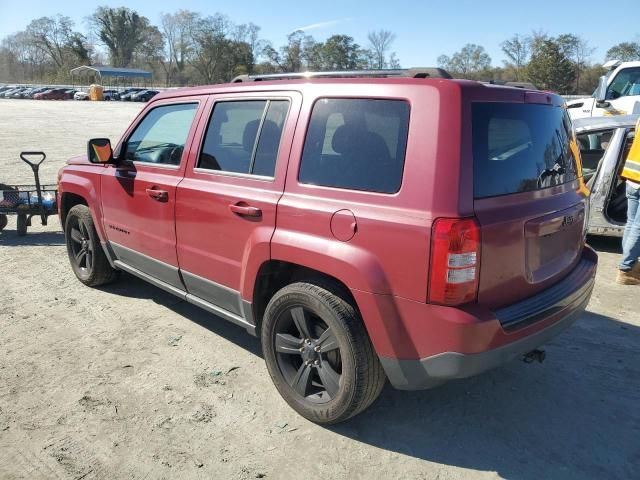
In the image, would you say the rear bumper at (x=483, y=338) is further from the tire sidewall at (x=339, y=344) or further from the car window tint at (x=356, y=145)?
the car window tint at (x=356, y=145)

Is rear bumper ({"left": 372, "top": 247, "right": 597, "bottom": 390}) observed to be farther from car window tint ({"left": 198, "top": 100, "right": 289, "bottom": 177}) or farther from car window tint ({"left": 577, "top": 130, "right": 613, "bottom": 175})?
car window tint ({"left": 577, "top": 130, "right": 613, "bottom": 175})

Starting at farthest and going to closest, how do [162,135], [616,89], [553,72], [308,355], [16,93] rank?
[16,93]
[553,72]
[616,89]
[162,135]
[308,355]

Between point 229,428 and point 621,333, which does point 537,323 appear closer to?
point 229,428

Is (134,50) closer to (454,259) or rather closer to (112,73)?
(112,73)

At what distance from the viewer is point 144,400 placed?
128 inches

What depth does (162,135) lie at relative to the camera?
4.22 m

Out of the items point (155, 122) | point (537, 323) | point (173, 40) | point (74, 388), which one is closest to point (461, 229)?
point (537, 323)

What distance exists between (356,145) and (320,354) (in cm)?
118

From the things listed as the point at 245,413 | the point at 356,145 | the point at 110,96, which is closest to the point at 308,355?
the point at 245,413

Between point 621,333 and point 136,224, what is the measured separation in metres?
3.98

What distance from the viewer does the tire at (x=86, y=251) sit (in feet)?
16.2

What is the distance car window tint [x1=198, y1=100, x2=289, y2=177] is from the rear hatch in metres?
1.22

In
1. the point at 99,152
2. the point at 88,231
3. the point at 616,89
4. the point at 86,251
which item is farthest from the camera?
the point at 616,89

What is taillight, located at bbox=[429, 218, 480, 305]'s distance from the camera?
92.1 inches
